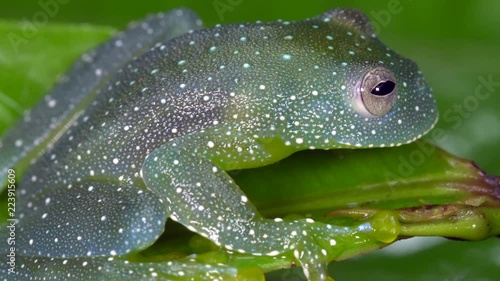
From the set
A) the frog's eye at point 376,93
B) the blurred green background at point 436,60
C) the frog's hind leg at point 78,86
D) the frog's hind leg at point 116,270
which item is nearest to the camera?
the frog's hind leg at point 116,270

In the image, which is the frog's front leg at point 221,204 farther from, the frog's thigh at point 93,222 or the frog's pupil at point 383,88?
the frog's pupil at point 383,88

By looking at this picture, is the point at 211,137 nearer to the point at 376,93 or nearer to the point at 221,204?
the point at 221,204

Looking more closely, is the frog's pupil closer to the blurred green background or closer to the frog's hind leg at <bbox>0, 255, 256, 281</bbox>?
the blurred green background

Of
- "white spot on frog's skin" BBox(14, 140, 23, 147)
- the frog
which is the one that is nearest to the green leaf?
"white spot on frog's skin" BBox(14, 140, 23, 147)

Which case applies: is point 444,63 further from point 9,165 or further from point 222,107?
point 9,165

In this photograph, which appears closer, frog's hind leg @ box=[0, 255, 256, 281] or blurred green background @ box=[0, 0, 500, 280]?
frog's hind leg @ box=[0, 255, 256, 281]

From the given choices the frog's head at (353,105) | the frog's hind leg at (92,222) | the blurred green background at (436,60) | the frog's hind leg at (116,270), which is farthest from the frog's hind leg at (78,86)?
the frog's head at (353,105)
